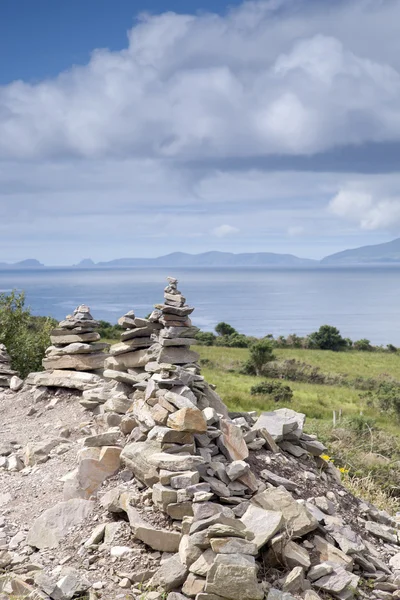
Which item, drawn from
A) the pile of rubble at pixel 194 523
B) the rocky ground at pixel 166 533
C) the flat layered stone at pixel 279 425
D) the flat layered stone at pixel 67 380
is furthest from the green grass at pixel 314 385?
the pile of rubble at pixel 194 523

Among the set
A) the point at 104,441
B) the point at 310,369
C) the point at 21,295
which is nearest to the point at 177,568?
the point at 104,441

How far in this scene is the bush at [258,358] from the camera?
55.2m

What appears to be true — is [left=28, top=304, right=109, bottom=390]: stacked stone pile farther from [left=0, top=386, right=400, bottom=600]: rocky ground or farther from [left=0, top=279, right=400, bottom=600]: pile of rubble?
[left=0, top=279, right=400, bottom=600]: pile of rubble

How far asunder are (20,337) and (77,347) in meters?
11.5

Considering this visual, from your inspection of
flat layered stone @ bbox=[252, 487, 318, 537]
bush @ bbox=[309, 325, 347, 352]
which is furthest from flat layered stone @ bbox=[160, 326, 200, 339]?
bush @ bbox=[309, 325, 347, 352]

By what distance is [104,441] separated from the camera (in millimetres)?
10281

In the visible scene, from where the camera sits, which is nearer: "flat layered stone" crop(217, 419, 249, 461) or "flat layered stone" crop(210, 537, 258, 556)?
"flat layered stone" crop(210, 537, 258, 556)

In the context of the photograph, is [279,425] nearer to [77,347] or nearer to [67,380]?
[67,380]

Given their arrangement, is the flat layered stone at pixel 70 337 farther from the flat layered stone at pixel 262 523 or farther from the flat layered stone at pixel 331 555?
the flat layered stone at pixel 331 555

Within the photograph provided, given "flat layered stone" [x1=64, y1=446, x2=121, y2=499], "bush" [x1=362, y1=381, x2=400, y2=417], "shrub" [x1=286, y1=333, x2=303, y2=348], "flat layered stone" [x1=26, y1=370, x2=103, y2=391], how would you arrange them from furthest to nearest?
"shrub" [x1=286, y1=333, x2=303, y2=348] < "bush" [x1=362, y1=381, x2=400, y2=417] < "flat layered stone" [x1=26, y1=370, x2=103, y2=391] < "flat layered stone" [x1=64, y1=446, x2=121, y2=499]

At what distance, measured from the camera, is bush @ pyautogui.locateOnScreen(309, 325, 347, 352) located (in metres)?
85.3

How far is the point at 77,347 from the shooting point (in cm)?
1641

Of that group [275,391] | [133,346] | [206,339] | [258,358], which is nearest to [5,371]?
[133,346]

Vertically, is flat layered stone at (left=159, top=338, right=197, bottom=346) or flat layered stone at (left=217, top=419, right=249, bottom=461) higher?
flat layered stone at (left=159, top=338, right=197, bottom=346)
